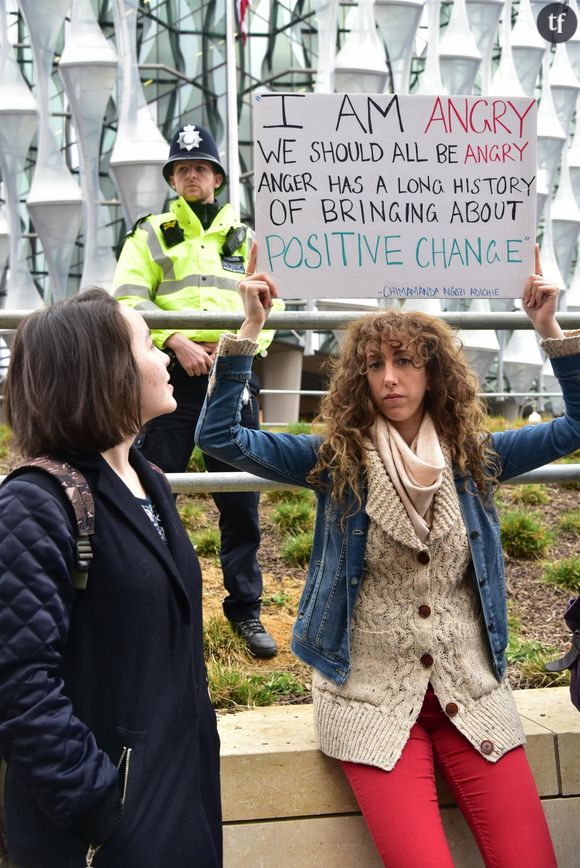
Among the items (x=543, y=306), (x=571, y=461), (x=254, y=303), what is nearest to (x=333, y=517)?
(x=254, y=303)

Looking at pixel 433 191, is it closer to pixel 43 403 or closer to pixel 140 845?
pixel 43 403

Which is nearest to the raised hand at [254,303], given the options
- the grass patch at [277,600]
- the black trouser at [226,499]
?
the black trouser at [226,499]

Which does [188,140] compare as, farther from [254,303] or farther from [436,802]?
[436,802]

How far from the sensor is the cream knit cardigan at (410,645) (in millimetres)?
2723

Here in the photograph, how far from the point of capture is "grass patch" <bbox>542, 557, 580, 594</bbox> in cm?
535

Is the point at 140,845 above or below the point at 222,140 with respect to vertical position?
below

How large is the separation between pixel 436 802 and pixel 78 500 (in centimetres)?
132

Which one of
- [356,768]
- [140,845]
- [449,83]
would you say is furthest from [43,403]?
[449,83]

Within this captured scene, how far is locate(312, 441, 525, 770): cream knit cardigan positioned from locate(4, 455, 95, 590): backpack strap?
3.42 ft

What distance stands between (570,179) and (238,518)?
93.1 feet

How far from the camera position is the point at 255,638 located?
4051mm

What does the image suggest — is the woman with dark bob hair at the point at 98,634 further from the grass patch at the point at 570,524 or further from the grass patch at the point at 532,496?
the grass patch at the point at 532,496

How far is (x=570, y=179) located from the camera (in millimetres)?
30109
